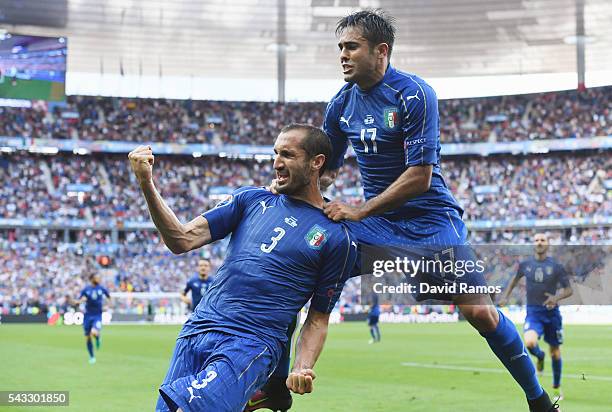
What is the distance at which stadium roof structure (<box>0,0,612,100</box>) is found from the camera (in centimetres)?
4331

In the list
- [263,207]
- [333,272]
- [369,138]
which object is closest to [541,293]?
[369,138]

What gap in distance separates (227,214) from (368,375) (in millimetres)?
11087

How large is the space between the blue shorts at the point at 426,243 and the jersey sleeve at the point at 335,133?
0.57 metres

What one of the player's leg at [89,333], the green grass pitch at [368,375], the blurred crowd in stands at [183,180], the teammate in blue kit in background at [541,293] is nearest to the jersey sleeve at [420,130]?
the green grass pitch at [368,375]

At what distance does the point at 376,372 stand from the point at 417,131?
35.6 feet

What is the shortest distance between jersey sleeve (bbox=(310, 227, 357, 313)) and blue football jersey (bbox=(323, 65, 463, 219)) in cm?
121

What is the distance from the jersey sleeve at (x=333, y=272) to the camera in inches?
184

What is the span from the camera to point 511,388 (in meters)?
12.8


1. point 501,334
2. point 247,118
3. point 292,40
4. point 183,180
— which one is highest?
point 292,40

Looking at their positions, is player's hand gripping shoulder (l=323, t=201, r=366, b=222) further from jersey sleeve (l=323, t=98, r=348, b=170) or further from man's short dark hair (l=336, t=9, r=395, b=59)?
man's short dark hair (l=336, t=9, r=395, b=59)

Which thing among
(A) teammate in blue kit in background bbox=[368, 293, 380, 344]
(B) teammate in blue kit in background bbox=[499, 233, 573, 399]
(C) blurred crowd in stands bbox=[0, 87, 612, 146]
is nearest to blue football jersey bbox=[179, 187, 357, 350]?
(B) teammate in blue kit in background bbox=[499, 233, 573, 399]

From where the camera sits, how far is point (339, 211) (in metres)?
4.92

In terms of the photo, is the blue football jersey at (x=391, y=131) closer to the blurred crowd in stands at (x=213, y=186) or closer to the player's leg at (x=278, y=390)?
the player's leg at (x=278, y=390)

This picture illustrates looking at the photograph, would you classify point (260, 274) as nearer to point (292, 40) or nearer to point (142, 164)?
point (142, 164)
